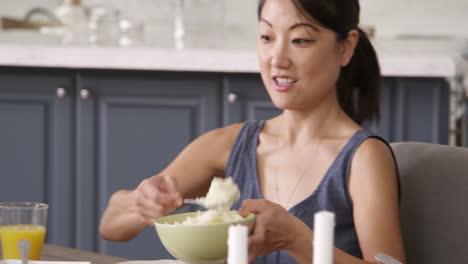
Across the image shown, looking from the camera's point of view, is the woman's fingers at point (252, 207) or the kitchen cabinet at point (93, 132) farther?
the kitchen cabinet at point (93, 132)

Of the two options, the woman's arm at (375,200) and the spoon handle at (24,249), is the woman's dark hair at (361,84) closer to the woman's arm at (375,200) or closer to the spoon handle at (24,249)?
the woman's arm at (375,200)

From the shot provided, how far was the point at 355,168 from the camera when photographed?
4.39 ft

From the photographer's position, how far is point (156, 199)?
1.10 meters

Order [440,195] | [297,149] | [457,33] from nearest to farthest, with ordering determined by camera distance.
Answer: [440,195] < [297,149] < [457,33]

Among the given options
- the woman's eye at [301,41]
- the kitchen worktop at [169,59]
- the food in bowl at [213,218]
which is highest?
the kitchen worktop at [169,59]

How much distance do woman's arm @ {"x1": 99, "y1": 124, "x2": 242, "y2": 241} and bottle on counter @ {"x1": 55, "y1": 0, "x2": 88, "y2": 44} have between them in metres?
1.73

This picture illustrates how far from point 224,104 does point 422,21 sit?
138 centimetres

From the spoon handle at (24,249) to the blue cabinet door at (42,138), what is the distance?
1616mm

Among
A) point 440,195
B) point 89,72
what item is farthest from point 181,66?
point 440,195

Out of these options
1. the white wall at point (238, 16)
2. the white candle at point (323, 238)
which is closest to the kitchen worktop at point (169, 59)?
the white wall at point (238, 16)

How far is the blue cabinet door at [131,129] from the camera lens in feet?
8.37

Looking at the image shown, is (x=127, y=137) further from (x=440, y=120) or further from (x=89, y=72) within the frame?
(x=440, y=120)

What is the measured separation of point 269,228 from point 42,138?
181 centimetres

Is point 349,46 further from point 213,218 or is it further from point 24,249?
point 24,249
